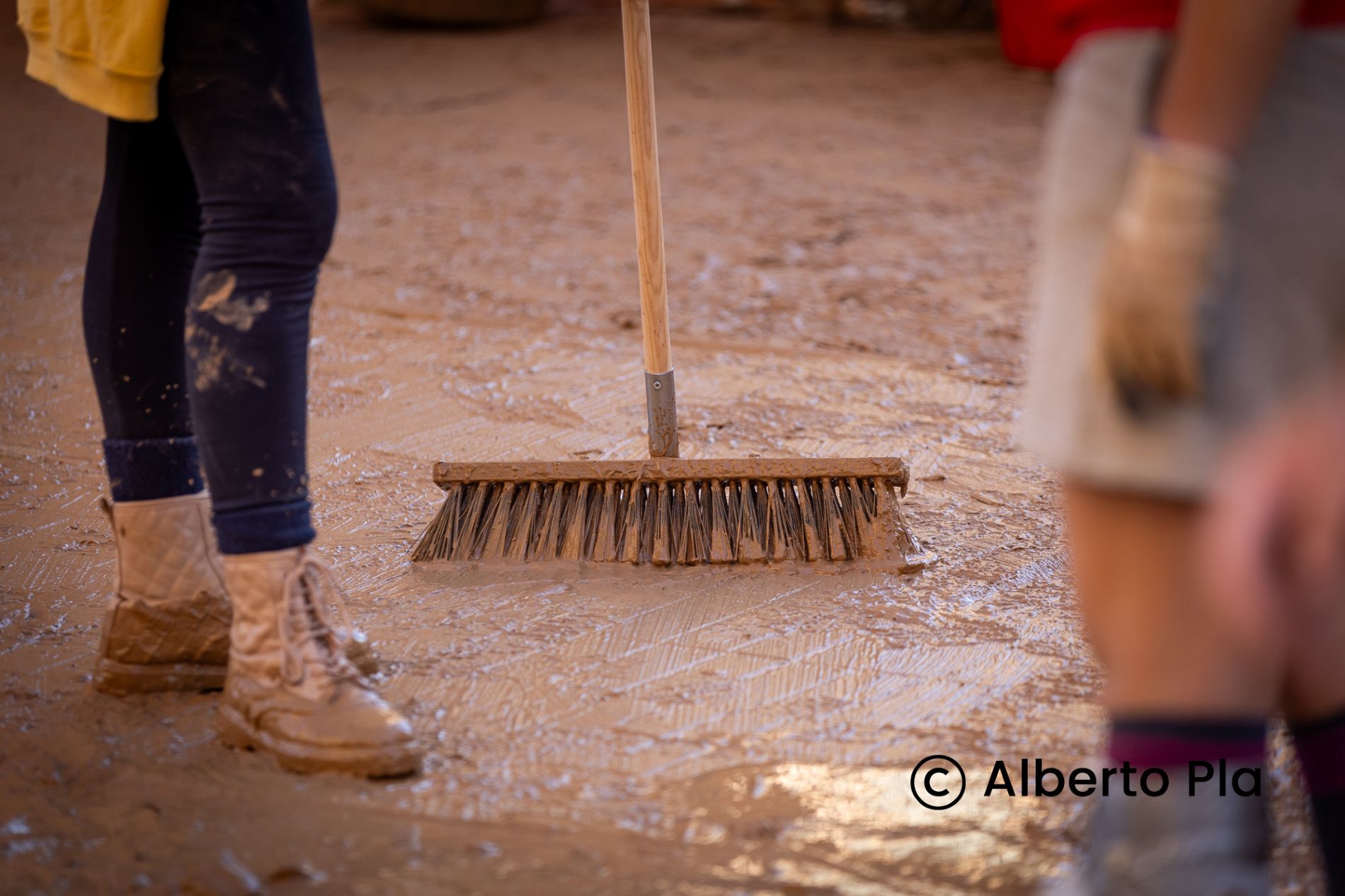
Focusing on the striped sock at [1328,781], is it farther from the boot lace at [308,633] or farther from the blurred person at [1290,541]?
the boot lace at [308,633]

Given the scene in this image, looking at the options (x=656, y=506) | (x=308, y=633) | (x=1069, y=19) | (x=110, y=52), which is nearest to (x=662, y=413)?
(x=656, y=506)

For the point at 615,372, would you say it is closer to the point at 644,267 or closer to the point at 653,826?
the point at 644,267

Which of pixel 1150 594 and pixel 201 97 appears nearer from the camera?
pixel 1150 594

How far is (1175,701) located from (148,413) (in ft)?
4.08

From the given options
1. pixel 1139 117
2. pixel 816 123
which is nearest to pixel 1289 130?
pixel 1139 117

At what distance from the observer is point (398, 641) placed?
1702 mm

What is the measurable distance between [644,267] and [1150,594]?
1.28 meters

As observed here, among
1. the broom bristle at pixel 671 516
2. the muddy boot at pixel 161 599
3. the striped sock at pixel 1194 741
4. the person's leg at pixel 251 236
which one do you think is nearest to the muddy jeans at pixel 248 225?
the person's leg at pixel 251 236

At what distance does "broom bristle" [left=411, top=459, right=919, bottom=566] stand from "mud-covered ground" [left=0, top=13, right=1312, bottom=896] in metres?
0.05

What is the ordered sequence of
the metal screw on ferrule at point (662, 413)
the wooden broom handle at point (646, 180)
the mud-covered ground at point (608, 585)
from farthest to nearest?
the metal screw on ferrule at point (662, 413) < the wooden broom handle at point (646, 180) < the mud-covered ground at point (608, 585)

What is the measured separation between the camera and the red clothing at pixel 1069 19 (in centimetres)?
81

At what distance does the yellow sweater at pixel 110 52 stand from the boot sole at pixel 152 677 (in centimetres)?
68

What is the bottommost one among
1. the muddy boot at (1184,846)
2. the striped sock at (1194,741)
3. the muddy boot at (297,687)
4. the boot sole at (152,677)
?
the boot sole at (152,677)

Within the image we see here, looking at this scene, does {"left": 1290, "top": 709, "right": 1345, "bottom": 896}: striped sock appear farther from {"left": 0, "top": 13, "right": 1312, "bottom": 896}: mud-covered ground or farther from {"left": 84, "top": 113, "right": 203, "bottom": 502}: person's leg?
{"left": 84, "top": 113, "right": 203, "bottom": 502}: person's leg
